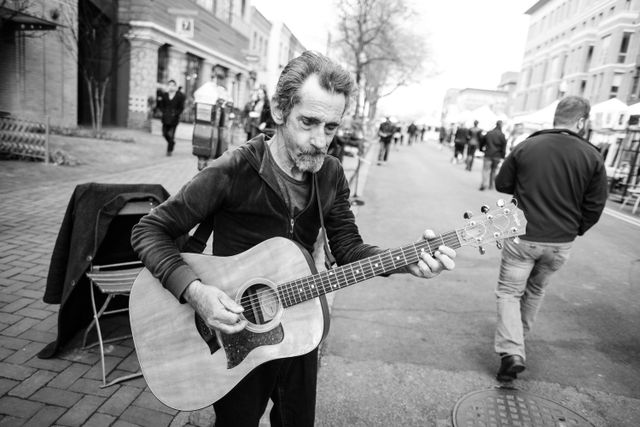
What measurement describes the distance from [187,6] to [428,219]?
16.7 metres

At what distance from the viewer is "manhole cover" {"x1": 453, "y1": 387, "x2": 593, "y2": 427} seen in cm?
266

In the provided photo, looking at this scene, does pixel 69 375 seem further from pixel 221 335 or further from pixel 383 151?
pixel 383 151

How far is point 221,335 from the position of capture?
1729 mm

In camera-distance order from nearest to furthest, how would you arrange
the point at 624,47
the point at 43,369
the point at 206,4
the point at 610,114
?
the point at 43,369 → the point at 610,114 → the point at 206,4 → the point at 624,47

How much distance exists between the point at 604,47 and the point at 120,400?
49.0 metres

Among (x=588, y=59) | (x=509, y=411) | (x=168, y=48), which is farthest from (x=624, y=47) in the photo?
(x=509, y=411)

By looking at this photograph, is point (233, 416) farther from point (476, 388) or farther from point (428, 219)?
point (428, 219)

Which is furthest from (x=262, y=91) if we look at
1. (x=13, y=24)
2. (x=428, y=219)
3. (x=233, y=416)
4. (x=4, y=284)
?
(x=233, y=416)

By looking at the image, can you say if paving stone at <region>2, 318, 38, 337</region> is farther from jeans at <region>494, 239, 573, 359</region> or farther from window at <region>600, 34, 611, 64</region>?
window at <region>600, 34, 611, 64</region>

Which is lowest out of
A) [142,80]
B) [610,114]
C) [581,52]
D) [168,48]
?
[142,80]

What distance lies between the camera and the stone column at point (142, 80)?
16812 mm

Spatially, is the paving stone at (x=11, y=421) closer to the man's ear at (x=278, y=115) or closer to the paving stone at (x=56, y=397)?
the paving stone at (x=56, y=397)

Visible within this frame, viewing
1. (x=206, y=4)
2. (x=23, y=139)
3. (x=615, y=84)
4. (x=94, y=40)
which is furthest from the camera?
(x=615, y=84)

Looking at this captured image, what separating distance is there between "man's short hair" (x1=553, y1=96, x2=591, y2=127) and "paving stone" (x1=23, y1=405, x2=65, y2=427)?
3.81 meters
